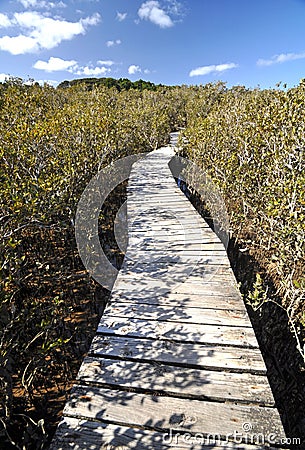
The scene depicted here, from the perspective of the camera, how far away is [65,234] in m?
4.55

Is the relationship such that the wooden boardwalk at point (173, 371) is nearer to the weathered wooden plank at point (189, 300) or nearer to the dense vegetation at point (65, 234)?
the weathered wooden plank at point (189, 300)

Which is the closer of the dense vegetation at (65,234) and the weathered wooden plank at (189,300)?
the dense vegetation at (65,234)

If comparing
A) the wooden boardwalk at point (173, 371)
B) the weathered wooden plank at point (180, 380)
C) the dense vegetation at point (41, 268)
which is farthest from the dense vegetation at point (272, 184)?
the dense vegetation at point (41, 268)

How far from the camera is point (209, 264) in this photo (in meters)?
3.61

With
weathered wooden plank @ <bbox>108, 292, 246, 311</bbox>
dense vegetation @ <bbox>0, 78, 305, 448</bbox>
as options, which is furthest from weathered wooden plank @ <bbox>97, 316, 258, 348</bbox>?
dense vegetation @ <bbox>0, 78, 305, 448</bbox>

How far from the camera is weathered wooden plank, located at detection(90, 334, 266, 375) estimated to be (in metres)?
2.14

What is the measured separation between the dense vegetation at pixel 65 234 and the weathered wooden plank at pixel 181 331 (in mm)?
409

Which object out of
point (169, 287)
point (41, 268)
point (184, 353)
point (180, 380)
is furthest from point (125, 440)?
point (41, 268)

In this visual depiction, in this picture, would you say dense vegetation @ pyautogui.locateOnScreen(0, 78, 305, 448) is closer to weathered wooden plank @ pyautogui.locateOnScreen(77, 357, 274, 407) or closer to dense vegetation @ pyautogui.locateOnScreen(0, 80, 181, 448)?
dense vegetation @ pyautogui.locateOnScreen(0, 80, 181, 448)

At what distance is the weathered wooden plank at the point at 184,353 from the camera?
2.14 m

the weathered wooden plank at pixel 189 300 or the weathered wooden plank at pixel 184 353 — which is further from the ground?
the weathered wooden plank at pixel 189 300

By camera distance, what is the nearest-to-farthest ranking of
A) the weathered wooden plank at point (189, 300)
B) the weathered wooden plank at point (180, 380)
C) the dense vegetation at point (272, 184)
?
the weathered wooden plank at point (180, 380), the weathered wooden plank at point (189, 300), the dense vegetation at point (272, 184)

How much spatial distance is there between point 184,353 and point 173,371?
19 cm

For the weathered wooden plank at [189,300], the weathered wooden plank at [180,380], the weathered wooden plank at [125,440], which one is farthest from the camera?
the weathered wooden plank at [189,300]
